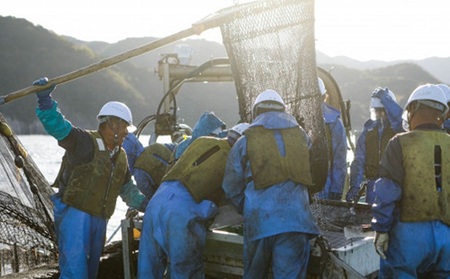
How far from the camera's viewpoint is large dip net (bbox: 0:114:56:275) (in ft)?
17.6

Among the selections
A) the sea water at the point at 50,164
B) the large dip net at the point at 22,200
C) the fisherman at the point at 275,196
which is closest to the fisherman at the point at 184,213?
the fisherman at the point at 275,196

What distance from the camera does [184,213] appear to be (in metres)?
A: 4.09

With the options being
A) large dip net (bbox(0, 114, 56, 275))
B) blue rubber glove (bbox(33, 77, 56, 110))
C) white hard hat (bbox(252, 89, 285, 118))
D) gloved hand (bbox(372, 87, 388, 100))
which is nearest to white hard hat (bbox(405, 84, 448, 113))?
white hard hat (bbox(252, 89, 285, 118))

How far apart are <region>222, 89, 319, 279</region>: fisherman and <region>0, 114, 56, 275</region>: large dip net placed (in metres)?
2.50

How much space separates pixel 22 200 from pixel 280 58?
339cm

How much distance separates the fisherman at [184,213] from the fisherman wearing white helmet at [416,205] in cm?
133

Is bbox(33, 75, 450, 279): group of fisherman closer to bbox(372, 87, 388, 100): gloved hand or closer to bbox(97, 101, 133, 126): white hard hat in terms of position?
bbox(97, 101, 133, 126): white hard hat

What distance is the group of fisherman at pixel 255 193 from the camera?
3656mm

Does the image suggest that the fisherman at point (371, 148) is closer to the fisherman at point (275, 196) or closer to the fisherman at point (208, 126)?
the fisherman at point (208, 126)

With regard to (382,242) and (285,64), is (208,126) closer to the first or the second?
(285,64)

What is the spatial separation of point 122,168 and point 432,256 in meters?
2.78

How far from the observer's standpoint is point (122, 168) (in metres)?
4.92

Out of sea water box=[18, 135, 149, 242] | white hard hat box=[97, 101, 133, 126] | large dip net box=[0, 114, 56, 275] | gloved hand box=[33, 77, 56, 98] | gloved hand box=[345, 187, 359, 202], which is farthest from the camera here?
sea water box=[18, 135, 149, 242]

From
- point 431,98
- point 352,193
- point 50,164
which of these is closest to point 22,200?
point 352,193
